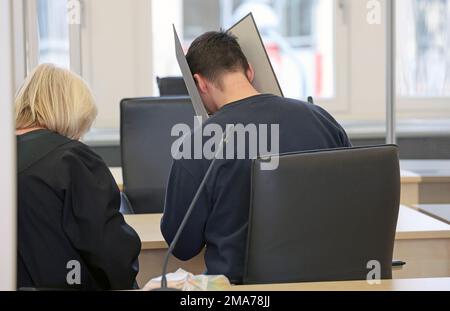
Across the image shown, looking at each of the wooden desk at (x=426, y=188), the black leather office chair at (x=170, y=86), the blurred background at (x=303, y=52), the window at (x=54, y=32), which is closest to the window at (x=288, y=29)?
the blurred background at (x=303, y=52)

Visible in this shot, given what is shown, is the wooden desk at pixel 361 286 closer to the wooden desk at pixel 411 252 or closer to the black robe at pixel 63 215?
the black robe at pixel 63 215

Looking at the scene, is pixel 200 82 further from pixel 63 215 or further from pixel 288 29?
pixel 288 29

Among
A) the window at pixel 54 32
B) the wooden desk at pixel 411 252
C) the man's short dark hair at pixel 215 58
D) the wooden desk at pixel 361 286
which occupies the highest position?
the window at pixel 54 32

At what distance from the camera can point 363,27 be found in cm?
388

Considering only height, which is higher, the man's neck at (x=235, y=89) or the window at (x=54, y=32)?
the window at (x=54, y=32)

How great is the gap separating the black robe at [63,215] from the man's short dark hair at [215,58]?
41cm

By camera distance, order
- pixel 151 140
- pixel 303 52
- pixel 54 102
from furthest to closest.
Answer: pixel 303 52 → pixel 151 140 → pixel 54 102

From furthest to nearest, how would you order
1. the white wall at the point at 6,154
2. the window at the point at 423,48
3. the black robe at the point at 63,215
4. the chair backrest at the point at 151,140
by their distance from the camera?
1. the window at the point at 423,48
2. the chair backrest at the point at 151,140
3. the black robe at the point at 63,215
4. the white wall at the point at 6,154

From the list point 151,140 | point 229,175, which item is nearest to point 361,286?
point 229,175

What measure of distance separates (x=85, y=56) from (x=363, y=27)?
1.45 meters

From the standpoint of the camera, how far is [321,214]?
145 cm

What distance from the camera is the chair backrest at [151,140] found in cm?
266

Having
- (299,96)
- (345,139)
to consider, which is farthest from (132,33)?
(345,139)

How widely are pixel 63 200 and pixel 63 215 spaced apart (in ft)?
0.11
